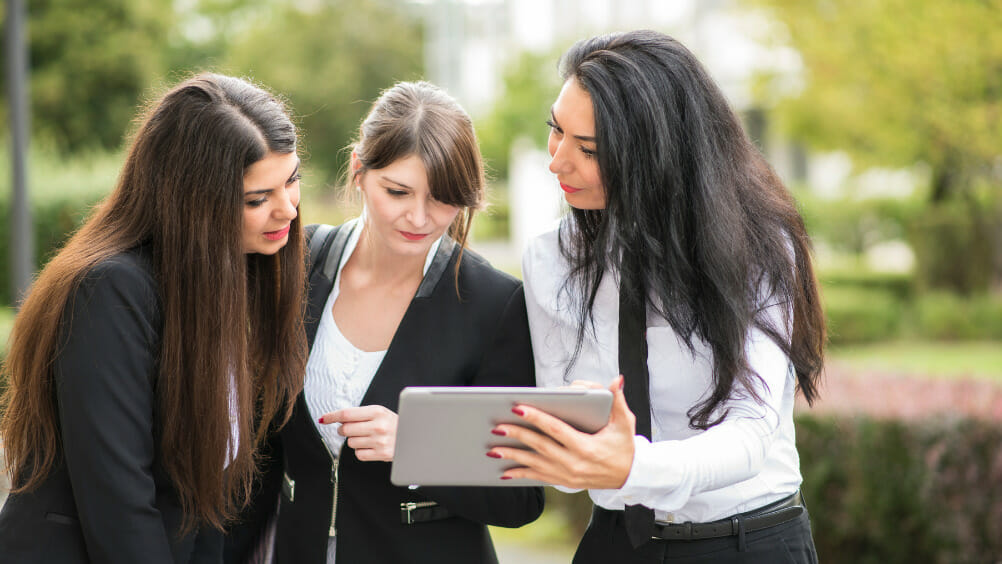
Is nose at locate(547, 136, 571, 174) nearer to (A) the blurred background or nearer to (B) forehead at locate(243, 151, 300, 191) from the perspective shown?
(A) the blurred background

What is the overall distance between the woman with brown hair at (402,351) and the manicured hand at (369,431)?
0.12 metres

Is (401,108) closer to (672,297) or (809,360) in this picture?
(672,297)

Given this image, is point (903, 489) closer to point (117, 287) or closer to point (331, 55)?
point (117, 287)

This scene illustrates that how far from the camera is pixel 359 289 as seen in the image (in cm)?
268

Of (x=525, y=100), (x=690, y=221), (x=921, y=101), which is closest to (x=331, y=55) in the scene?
(x=525, y=100)

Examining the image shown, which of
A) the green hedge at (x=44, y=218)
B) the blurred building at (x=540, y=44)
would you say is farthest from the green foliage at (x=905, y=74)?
the blurred building at (x=540, y=44)

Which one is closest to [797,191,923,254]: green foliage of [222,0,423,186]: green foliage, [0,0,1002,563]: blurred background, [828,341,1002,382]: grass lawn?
[0,0,1002,563]: blurred background

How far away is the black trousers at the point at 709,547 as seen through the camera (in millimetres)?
2232

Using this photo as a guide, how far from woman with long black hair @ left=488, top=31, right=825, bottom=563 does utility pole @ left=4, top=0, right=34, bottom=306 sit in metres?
5.34

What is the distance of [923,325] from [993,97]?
340cm

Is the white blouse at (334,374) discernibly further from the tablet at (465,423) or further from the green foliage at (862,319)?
the green foliage at (862,319)

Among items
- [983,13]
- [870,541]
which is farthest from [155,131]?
[983,13]

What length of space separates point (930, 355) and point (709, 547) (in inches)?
355

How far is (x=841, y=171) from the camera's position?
26531mm
